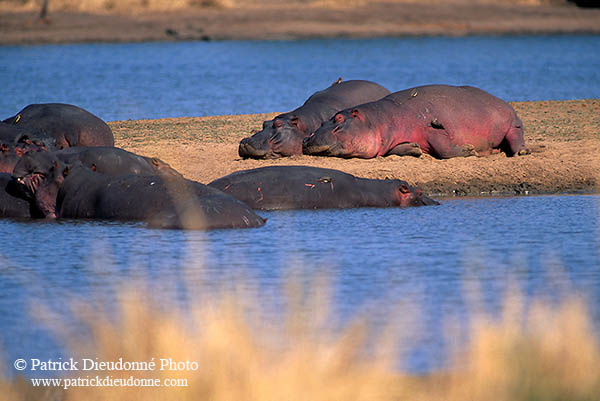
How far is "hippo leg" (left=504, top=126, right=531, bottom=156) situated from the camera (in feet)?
41.6

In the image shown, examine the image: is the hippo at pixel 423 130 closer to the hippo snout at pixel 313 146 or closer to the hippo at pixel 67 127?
the hippo snout at pixel 313 146

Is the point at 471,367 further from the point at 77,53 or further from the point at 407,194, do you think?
the point at 77,53

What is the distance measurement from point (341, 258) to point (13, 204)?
144 inches

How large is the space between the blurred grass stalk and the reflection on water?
255 millimetres

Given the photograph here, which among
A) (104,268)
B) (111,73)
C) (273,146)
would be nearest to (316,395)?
(104,268)

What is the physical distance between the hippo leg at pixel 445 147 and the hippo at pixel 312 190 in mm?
2107

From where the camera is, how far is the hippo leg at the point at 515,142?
12672 mm

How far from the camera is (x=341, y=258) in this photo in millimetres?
7969

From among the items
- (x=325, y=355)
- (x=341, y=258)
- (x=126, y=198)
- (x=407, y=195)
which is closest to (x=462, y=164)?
(x=407, y=195)

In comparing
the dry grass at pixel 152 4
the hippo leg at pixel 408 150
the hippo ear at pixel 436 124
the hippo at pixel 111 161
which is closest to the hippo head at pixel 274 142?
the hippo leg at pixel 408 150

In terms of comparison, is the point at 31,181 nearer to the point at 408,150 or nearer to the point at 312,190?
the point at 312,190

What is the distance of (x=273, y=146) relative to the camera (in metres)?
12.7

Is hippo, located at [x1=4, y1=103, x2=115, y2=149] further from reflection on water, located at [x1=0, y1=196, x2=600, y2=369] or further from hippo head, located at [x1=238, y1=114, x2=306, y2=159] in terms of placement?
reflection on water, located at [x1=0, y1=196, x2=600, y2=369]

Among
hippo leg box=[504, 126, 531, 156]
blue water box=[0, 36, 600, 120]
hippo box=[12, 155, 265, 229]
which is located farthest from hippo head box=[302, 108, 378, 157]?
blue water box=[0, 36, 600, 120]
